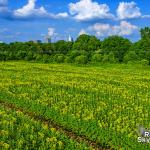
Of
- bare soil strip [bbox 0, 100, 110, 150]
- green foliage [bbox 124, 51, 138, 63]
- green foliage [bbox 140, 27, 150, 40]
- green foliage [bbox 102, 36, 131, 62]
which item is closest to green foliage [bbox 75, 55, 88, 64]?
green foliage [bbox 124, 51, 138, 63]

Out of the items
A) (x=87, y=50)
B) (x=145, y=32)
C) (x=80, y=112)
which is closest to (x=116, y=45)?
(x=145, y=32)

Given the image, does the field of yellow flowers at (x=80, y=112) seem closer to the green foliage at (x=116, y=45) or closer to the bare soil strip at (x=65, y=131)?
the bare soil strip at (x=65, y=131)

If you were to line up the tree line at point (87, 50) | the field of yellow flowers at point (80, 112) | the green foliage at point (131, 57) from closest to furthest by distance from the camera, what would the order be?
the field of yellow flowers at point (80, 112)
the tree line at point (87, 50)
the green foliage at point (131, 57)

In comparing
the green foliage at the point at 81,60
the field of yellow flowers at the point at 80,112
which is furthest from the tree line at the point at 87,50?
the field of yellow flowers at the point at 80,112

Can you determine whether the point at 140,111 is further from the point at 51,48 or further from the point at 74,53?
the point at 51,48

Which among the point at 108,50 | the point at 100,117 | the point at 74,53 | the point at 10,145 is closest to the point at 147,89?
the point at 100,117

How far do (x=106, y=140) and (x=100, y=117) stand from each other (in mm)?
3432

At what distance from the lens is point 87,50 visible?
107m

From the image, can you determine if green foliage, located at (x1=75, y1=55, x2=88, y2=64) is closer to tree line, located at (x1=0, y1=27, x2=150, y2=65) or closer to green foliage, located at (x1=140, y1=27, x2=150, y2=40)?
tree line, located at (x1=0, y1=27, x2=150, y2=65)

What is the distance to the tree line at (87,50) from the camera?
84938 mm

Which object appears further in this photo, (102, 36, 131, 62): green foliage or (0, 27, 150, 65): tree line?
(102, 36, 131, 62): green foliage

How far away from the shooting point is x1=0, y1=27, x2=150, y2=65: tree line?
84.9 metres

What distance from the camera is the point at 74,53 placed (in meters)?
89.8

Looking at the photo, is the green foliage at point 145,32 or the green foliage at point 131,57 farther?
the green foliage at point 145,32
